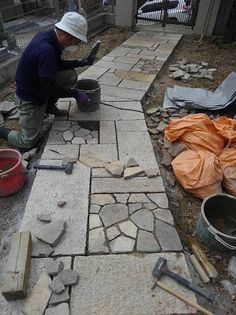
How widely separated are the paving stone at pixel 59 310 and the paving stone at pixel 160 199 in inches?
50.5

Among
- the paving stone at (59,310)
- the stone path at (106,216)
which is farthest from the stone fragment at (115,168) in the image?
the paving stone at (59,310)

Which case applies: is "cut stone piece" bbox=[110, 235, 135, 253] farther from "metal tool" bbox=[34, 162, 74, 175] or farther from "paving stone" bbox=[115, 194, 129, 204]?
"metal tool" bbox=[34, 162, 74, 175]

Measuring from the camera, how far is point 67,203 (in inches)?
112

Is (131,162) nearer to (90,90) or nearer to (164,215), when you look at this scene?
(164,215)

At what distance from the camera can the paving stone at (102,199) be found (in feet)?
9.46

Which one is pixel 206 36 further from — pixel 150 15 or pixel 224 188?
pixel 224 188

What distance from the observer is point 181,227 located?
9.17 ft

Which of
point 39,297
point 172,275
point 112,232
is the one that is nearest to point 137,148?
point 112,232

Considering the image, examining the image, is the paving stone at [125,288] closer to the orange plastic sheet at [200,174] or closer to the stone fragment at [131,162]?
the orange plastic sheet at [200,174]

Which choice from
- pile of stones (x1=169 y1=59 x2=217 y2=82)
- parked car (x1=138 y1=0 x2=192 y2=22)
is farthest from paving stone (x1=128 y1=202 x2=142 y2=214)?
parked car (x1=138 y1=0 x2=192 y2=22)

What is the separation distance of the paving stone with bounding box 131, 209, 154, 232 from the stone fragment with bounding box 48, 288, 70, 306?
884 millimetres

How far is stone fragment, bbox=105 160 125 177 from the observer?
126 inches

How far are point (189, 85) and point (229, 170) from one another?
2.81m

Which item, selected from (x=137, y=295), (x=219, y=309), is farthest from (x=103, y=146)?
(x=219, y=309)
